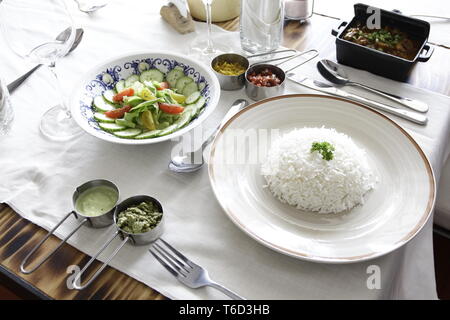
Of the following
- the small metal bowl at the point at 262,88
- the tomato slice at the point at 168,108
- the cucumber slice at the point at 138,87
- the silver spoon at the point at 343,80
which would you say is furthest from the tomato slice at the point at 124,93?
the silver spoon at the point at 343,80

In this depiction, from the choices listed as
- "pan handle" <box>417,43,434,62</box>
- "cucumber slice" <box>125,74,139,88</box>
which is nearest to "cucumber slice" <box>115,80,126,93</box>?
"cucumber slice" <box>125,74,139,88</box>

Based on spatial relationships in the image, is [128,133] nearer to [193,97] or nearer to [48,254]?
[193,97]

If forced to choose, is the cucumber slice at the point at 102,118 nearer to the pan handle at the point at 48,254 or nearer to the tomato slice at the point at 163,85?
the tomato slice at the point at 163,85

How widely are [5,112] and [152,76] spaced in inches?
18.0

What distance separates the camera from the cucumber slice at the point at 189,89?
1.28 meters

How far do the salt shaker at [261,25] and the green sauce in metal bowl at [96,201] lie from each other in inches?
32.1

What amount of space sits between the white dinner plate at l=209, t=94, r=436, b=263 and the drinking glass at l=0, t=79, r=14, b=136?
0.64m

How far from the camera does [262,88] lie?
127cm

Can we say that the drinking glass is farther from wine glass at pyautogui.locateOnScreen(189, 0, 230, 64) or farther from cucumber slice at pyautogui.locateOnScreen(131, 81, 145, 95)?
wine glass at pyautogui.locateOnScreen(189, 0, 230, 64)

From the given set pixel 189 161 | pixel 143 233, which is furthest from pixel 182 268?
pixel 189 161

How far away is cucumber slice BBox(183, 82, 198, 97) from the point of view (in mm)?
1276
